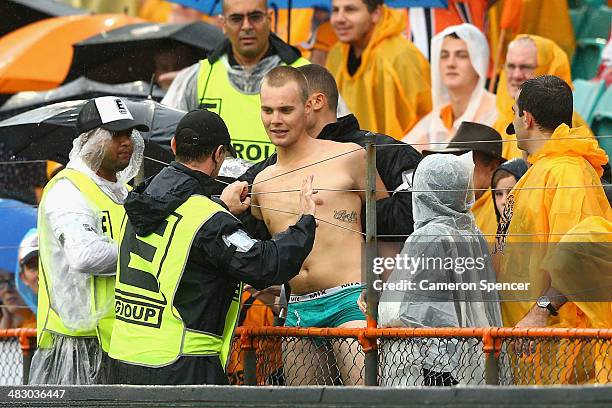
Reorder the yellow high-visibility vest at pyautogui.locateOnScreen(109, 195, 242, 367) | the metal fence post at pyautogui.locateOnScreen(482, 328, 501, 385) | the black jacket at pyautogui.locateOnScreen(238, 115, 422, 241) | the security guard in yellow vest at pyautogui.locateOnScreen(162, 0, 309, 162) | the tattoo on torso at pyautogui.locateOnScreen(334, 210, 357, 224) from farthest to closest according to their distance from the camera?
the security guard in yellow vest at pyautogui.locateOnScreen(162, 0, 309, 162)
the tattoo on torso at pyautogui.locateOnScreen(334, 210, 357, 224)
the black jacket at pyautogui.locateOnScreen(238, 115, 422, 241)
the yellow high-visibility vest at pyautogui.locateOnScreen(109, 195, 242, 367)
the metal fence post at pyautogui.locateOnScreen(482, 328, 501, 385)

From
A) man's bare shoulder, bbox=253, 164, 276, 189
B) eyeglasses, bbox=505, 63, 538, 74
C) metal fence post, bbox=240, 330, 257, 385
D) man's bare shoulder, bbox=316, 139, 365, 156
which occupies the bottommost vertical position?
metal fence post, bbox=240, 330, 257, 385

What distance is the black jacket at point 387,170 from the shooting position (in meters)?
8.27

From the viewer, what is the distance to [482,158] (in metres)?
9.88

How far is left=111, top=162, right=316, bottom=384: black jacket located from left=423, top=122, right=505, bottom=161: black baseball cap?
1.85 m

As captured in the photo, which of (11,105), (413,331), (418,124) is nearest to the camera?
(413,331)

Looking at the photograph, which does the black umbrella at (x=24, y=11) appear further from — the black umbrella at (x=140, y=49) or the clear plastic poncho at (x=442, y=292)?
the clear plastic poncho at (x=442, y=292)

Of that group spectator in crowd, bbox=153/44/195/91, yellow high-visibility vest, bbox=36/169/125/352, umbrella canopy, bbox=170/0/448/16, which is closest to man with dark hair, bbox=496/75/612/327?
yellow high-visibility vest, bbox=36/169/125/352

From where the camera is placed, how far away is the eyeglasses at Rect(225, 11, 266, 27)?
10836 millimetres

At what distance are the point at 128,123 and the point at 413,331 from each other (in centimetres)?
211

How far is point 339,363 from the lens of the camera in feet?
27.1

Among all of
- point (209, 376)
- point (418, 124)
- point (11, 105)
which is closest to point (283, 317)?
point (209, 376)

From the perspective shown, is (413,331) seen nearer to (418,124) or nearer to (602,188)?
(602,188)

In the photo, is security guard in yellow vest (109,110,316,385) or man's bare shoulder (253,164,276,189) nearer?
security guard in yellow vest (109,110,316,385)

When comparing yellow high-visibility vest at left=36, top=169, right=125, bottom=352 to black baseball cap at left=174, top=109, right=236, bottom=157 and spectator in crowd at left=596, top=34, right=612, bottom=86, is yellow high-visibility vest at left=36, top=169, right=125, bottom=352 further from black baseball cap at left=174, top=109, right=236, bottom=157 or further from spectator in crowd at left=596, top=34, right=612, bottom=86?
spectator in crowd at left=596, top=34, right=612, bottom=86
